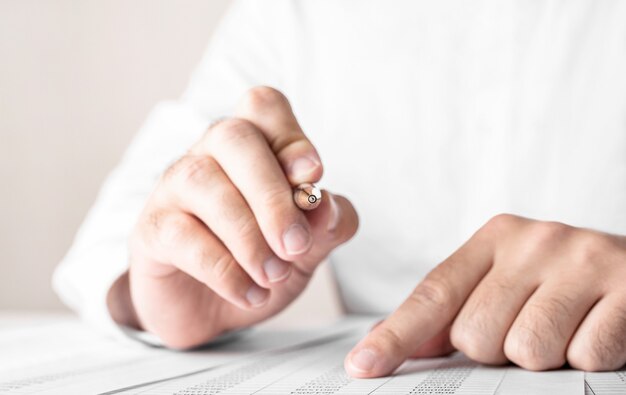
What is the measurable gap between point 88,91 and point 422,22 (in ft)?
3.14

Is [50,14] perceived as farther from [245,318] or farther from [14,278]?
[245,318]

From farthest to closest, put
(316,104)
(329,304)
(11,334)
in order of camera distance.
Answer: (329,304) → (316,104) → (11,334)

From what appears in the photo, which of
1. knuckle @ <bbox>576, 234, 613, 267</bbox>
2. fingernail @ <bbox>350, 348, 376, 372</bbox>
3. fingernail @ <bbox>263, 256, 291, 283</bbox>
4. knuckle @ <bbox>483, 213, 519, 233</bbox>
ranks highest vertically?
knuckle @ <bbox>483, 213, 519, 233</bbox>

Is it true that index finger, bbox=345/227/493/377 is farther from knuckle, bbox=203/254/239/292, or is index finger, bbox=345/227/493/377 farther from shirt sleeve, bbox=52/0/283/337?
shirt sleeve, bbox=52/0/283/337

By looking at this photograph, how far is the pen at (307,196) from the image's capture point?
19.1 inches

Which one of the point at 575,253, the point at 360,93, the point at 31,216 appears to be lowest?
the point at 31,216

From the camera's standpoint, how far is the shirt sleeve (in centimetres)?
75

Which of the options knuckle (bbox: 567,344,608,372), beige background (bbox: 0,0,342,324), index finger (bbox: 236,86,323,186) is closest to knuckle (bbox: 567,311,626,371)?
knuckle (bbox: 567,344,608,372)

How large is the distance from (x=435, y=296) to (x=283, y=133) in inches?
6.4

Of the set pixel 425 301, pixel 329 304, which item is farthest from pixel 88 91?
pixel 425 301

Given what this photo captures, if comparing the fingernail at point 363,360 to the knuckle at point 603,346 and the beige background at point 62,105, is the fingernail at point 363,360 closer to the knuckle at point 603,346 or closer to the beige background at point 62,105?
the knuckle at point 603,346

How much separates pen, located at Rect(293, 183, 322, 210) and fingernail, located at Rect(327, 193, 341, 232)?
3 centimetres

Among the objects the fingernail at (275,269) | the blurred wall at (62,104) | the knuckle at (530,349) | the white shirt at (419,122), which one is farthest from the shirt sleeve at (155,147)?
the blurred wall at (62,104)

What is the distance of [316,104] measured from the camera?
1036 mm
